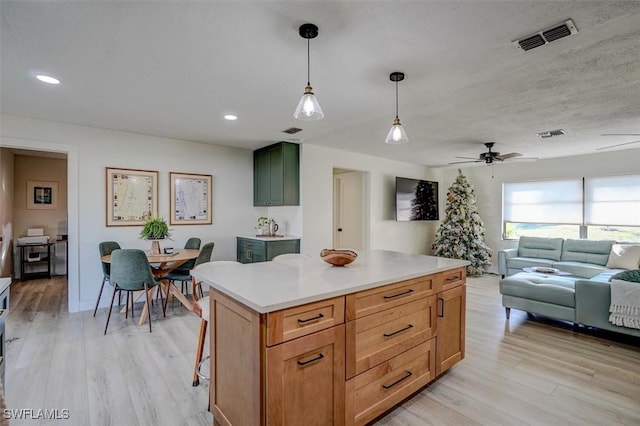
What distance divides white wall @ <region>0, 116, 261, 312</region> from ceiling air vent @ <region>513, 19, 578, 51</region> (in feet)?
14.5

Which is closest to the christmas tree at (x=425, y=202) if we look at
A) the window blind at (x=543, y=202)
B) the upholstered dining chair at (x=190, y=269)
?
the window blind at (x=543, y=202)

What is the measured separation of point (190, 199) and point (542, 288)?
4965 millimetres

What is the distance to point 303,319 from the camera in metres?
1.45

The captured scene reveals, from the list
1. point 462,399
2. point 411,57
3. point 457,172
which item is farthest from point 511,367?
point 457,172

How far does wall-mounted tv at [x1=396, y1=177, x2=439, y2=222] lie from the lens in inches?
249

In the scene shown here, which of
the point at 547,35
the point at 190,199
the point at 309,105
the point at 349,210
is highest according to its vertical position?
the point at 547,35

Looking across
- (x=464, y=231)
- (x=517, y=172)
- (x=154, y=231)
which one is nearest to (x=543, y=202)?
(x=517, y=172)

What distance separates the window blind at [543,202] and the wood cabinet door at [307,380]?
250 inches

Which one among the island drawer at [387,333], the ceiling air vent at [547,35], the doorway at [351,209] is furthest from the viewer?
the doorway at [351,209]

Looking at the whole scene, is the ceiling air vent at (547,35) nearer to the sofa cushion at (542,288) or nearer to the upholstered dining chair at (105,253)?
the sofa cushion at (542,288)

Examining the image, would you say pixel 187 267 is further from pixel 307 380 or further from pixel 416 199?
pixel 416 199

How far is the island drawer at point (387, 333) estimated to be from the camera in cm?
167

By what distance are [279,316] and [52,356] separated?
2.71m

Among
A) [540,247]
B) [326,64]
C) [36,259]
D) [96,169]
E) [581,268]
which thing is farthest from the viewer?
[36,259]
